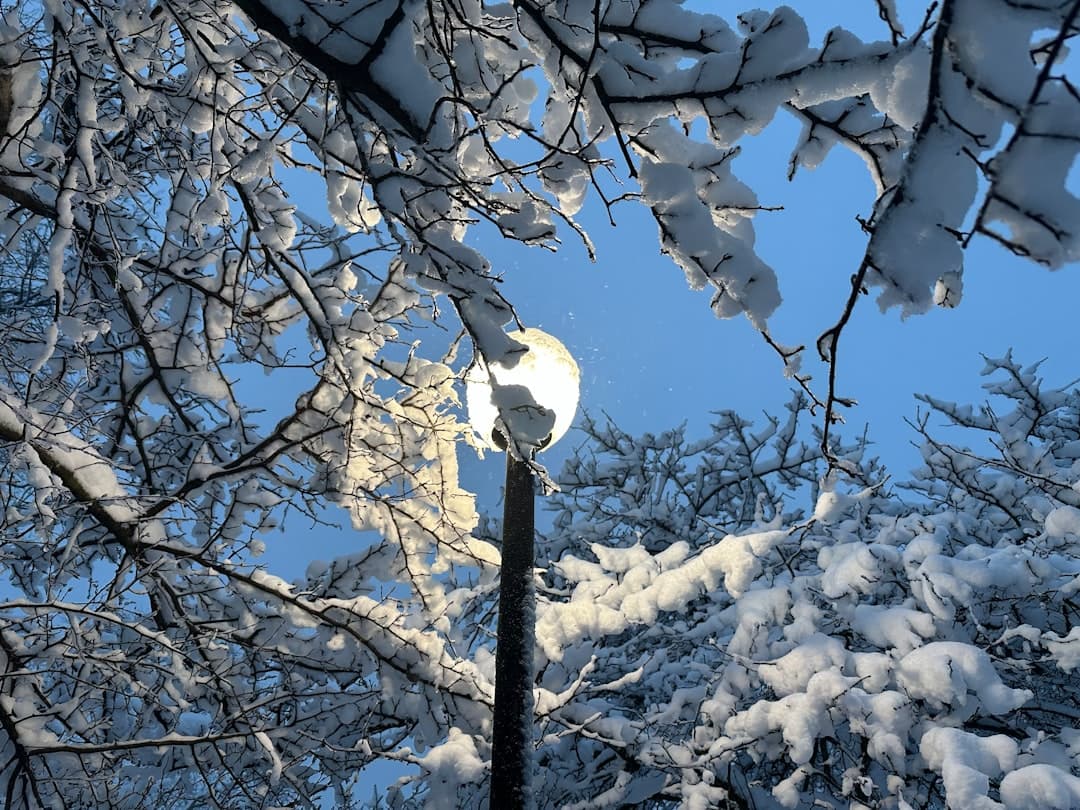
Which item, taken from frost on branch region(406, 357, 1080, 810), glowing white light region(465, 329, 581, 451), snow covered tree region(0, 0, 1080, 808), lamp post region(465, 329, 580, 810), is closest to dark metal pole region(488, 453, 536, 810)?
lamp post region(465, 329, 580, 810)

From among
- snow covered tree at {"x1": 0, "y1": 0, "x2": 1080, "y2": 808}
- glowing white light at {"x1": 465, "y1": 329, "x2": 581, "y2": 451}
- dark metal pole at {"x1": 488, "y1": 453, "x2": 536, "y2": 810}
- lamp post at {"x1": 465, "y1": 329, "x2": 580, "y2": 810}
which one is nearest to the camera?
snow covered tree at {"x1": 0, "y1": 0, "x2": 1080, "y2": 808}

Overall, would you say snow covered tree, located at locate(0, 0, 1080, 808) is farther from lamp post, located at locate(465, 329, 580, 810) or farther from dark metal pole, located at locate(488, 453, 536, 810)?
dark metal pole, located at locate(488, 453, 536, 810)

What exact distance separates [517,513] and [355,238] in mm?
1478

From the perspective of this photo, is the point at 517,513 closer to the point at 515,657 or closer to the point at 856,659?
the point at 515,657

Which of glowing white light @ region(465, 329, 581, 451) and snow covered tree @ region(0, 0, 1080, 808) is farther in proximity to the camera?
glowing white light @ region(465, 329, 581, 451)

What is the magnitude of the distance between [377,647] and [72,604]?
4.12 ft

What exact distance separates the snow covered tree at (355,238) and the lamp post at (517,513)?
0.18 m

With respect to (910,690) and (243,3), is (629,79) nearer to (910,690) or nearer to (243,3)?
(243,3)

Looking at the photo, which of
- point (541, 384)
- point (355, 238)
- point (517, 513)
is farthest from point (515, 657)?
point (355, 238)

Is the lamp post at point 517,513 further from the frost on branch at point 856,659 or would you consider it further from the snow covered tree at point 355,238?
the frost on branch at point 856,659

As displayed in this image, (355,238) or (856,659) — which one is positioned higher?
(355,238)

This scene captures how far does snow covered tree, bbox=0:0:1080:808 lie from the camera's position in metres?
1.02

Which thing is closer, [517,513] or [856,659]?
[517,513]

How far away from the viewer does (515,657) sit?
7.77ft
